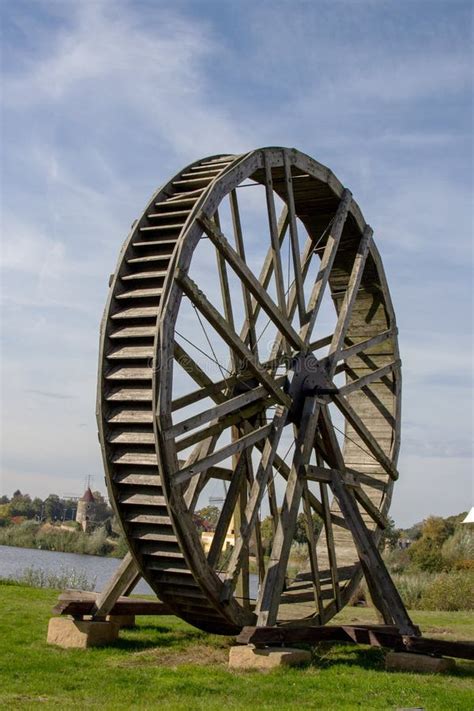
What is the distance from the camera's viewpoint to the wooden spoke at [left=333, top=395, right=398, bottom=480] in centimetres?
1213

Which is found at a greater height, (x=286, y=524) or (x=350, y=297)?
(x=350, y=297)

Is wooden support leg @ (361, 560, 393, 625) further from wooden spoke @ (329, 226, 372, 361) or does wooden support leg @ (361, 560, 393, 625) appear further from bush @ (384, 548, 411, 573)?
bush @ (384, 548, 411, 573)

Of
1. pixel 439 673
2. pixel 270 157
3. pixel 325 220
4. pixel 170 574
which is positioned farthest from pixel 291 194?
pixel 439 673

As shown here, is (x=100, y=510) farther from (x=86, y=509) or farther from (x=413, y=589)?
(x=413, y=589)

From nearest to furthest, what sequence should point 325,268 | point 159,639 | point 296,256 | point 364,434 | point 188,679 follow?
point 188,679
point 159,639
point 296,256
point 325,268
point 364,434

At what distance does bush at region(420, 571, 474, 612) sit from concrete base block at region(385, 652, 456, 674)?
26.5 ft

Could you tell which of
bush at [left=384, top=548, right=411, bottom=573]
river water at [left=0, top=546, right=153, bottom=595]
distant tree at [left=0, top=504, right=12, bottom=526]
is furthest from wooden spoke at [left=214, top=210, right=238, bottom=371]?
distant tree at [left=0, top=504, right=12, bottom=526]

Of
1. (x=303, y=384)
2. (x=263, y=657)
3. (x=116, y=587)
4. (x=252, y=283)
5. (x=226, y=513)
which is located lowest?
(x=263, y=657)

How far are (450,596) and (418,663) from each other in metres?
8.43

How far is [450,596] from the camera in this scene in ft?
57.9

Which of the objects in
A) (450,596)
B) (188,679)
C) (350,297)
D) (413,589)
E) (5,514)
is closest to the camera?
(188,679)

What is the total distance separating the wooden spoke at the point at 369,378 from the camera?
480 inches

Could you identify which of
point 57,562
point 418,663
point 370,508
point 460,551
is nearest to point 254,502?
point 418,663

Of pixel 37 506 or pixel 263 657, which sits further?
pixel 37 506
